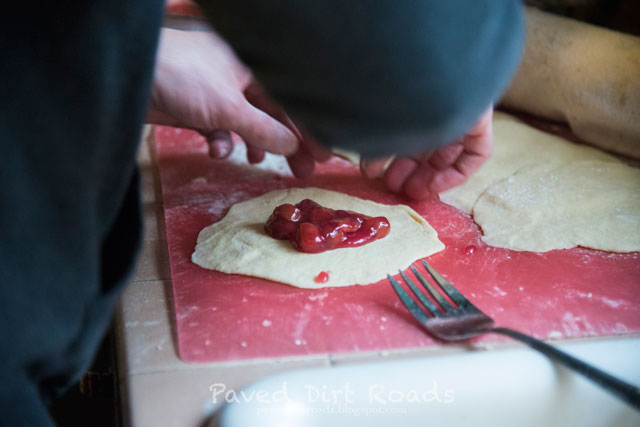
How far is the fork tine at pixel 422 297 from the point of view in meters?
0.99

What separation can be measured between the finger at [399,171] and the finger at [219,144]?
16.2 inches

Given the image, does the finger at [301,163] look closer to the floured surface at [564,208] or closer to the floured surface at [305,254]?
the floured surface at [305,254]

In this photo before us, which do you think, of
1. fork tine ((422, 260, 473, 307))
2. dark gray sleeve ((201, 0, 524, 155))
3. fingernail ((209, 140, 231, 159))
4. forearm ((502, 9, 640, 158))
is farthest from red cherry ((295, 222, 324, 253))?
forearm ((502, 9, 640, 158))

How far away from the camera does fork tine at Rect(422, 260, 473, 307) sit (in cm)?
100

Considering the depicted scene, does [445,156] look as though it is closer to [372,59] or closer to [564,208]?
[564,208]

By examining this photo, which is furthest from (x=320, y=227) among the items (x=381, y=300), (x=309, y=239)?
(x=381, y=300)

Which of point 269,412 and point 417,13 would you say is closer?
point 417,13

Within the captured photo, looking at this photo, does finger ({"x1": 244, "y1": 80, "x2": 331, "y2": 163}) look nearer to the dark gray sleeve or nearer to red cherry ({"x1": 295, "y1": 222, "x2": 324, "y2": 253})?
red cherry ({"x1": 295, "y1": 222, "x2": 324, "y2": 253})

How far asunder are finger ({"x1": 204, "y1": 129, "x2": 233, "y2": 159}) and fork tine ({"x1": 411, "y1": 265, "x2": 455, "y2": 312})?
66 cm

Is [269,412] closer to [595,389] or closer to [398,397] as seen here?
[398,397]

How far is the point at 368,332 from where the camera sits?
3.17ft

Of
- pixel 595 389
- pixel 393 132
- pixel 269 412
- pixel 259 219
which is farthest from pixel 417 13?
pixel 259 219

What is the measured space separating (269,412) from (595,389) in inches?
18.8

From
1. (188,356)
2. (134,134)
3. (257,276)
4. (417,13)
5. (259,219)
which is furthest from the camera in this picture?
(259,219)
